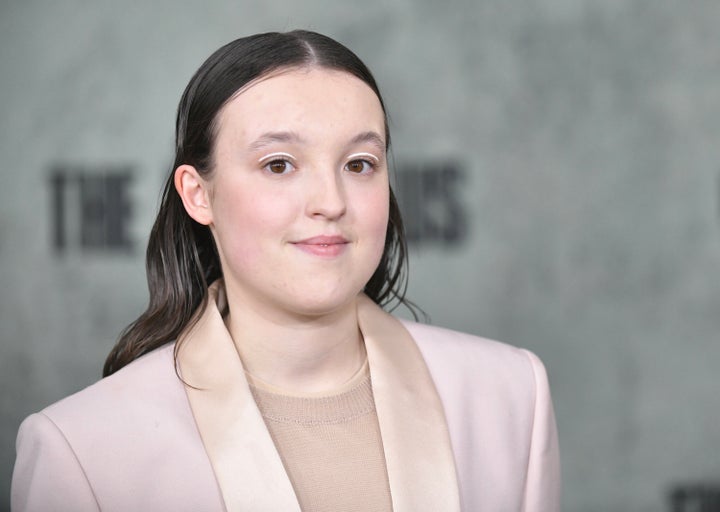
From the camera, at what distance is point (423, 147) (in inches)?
136

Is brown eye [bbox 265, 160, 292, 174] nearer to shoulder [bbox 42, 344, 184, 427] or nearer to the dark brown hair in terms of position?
the dark brown hair

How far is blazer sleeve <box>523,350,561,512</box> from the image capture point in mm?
1612

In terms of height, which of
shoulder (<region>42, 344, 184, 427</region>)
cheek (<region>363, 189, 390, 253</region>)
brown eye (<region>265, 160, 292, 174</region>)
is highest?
brown eye (<region>265, 160, 292, 174</region>)

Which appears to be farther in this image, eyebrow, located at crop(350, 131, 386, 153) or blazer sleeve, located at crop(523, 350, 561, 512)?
blazer sleeve, located at crop(523, 350, 561, 512)

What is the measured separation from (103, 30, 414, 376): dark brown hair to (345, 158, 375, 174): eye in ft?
0.41

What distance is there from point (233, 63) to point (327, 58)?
14 cm

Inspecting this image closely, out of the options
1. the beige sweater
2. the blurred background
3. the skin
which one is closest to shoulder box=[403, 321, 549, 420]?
the beige sweater

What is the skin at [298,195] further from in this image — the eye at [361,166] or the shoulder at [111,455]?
the shoulder at [111,455]

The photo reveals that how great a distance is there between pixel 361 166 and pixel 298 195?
0.43ft

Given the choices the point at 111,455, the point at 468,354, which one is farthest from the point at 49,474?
the point at 468,354

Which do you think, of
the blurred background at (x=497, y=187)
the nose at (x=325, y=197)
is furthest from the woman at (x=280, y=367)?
the blurred background at (x=497, y=187)

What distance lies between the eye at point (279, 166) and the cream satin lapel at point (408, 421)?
1.13ft

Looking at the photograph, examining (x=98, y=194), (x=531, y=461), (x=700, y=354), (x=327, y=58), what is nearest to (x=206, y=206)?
(x=327, y=58)

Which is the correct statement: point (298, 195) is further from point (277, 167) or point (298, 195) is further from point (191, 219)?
point (191, 219)
